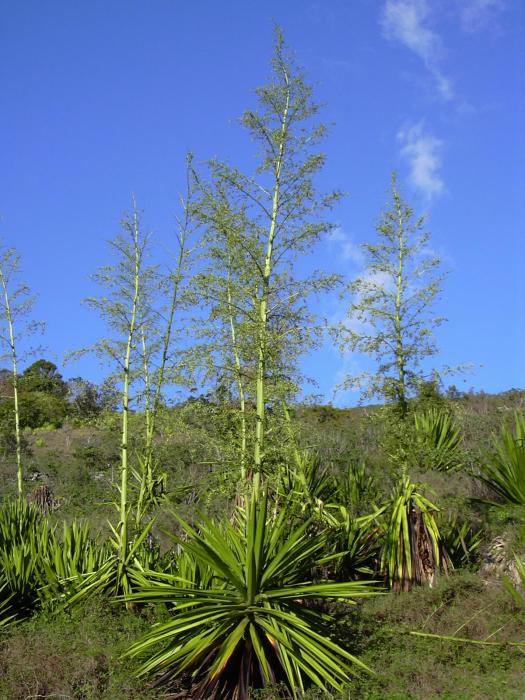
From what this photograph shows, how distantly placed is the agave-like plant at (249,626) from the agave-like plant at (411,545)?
11.3ft

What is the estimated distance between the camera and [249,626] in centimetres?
699

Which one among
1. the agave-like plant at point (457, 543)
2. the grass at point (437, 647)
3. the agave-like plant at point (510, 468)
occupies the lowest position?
the grass at point (437, 647)

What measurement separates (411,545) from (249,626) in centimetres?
469

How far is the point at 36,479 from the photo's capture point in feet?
88.7

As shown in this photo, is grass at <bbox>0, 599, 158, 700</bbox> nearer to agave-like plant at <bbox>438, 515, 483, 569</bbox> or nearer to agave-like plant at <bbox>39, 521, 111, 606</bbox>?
agave-like plant at <bbox>39, 521, 111, 606</bbox>

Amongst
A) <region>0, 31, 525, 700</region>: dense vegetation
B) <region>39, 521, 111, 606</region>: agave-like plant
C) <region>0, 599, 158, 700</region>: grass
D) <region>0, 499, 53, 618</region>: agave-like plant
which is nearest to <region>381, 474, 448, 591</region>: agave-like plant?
<region>0, 31, 525, 700</region>: dense vegetation

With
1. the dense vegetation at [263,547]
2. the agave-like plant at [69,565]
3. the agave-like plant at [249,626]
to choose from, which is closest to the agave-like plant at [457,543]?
the dense vegetation at [263,547]

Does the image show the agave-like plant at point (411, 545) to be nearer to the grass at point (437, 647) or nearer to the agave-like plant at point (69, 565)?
the grass at point (437, 647)

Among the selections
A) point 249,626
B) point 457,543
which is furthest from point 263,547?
point 457,543

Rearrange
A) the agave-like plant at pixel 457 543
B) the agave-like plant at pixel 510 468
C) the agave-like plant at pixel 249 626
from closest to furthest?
1. the agave-like plant at pixel 249 626
2. the agave-like plant at pixel 457 543
3. the agave-like plant at pixel 510 468

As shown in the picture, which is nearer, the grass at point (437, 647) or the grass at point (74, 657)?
the grass at point (437, 647)

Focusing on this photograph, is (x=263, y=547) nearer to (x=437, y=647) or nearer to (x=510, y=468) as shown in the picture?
(x=437, y=647)

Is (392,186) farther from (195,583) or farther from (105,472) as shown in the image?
(105,472)

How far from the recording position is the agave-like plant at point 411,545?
1079 cm
